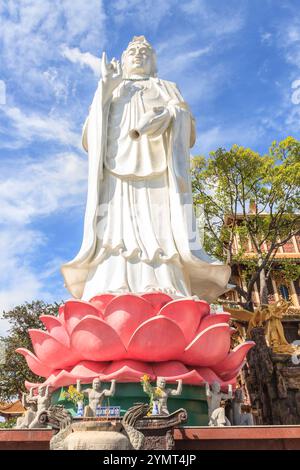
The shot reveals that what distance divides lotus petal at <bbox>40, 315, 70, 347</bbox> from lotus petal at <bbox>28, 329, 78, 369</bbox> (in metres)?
0.06

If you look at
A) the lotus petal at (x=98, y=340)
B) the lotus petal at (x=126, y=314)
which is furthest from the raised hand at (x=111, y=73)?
the lotus petal at (x=98, y=340)

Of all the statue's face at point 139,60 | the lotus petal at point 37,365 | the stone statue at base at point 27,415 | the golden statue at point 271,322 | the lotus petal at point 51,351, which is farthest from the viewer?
the golden statue at point 271,322

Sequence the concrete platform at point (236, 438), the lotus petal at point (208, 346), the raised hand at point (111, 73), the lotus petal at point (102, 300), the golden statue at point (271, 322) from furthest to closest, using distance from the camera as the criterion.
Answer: the golden statue at point (271, 322) → the raised hand at point (111, 73) → the lotus petal at point (102, 300) → the lotus petal at point (208, 346) → the concrete platform at point (236, 438)

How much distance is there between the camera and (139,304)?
13.6 feet

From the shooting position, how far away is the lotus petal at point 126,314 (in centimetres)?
405

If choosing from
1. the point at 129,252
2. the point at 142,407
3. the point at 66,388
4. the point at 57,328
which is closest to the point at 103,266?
the point at 129,252

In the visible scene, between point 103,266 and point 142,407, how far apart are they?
2.67 m

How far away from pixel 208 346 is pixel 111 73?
4222 millimetres

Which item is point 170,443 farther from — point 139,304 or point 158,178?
point 158,178

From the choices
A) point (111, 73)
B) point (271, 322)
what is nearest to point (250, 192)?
point (271, 322)

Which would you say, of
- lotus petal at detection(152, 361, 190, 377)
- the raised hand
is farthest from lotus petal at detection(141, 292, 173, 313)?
the raised hand

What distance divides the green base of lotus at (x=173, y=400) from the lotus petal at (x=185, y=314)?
51 cm

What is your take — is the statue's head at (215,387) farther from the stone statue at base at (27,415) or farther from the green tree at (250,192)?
the green tree at (250,192)

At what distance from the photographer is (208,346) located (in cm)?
419
